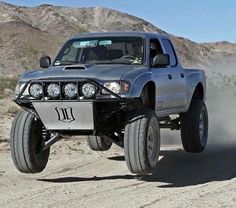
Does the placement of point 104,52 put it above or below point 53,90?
above

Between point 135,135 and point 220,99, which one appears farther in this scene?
point 220,99

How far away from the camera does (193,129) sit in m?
10.4

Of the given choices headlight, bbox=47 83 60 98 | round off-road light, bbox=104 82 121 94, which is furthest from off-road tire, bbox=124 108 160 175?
headlight, bbox=47 83 60 98

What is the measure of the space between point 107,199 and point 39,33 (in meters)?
54.9

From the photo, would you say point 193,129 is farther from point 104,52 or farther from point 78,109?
point 78,109

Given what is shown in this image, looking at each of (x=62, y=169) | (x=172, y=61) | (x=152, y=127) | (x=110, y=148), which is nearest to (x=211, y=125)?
(x=110, y=148)

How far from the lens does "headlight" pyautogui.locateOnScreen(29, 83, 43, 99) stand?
26.0 ft

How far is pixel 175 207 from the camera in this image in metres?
6.73

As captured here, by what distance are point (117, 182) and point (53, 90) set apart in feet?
5.00

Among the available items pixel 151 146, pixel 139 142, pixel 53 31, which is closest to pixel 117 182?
pixel 151 146

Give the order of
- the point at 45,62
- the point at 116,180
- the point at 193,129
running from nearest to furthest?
the point at 116,180 < the point at 45,62 < the point at 193,129

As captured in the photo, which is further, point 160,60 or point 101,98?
point 160,60

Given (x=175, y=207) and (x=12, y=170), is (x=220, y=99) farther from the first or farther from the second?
A: (x=175, y=207)

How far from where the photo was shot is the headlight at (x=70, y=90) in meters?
7.71
